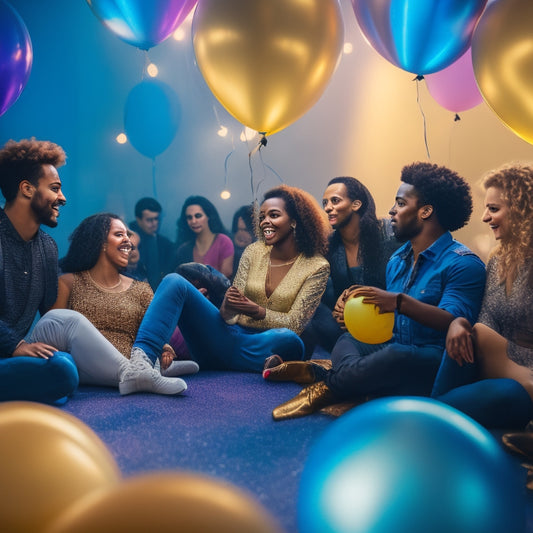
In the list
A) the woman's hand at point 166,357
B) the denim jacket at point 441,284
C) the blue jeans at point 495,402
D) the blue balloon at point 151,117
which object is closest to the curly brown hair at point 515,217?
the denim jacket at point 441,284

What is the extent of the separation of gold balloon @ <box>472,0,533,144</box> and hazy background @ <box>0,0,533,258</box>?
6.14 feet

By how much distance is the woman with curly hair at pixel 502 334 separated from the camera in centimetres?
189

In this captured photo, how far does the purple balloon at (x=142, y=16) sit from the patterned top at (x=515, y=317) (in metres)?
1.85

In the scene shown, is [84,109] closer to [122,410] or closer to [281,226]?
[281,226]

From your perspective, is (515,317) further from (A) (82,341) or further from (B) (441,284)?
(A) (82,341)

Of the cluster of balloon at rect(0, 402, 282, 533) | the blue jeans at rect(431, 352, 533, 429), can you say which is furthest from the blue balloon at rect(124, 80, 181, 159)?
the cluster of balloon at rect(0, 402, 282, 533)

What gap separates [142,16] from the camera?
2613mm

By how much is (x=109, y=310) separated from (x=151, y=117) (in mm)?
1916

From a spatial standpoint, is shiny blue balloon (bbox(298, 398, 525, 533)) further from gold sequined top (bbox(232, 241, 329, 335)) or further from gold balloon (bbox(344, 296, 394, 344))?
gold sequined top (bbox(232, 241, 329, 335))

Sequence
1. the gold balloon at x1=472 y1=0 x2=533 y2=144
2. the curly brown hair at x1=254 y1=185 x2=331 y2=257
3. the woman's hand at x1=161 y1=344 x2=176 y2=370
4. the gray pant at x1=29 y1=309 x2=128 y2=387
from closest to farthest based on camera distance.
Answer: the gold balloon at x1=472 y1=0 x2=533 y2=144, the gray pant at x1=29 y1=309 x2=128 y2=387, the woman's hand at x1=161 y1=344 x2=176 y2=370, the curly brown hair at x1=254 y1=185 x2=331 y2=257

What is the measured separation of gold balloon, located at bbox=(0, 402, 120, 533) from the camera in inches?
37.2

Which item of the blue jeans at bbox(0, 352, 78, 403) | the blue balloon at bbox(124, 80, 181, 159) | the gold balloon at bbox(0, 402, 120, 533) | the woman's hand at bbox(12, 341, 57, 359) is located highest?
the blue balloon at bbox(124, 80, 181, 159)

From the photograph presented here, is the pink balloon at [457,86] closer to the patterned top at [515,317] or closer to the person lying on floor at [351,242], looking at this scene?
the person lying on floor at [351,242]

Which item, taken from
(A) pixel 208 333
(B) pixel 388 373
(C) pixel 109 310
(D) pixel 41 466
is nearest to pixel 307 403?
(B) pixel 388 373
